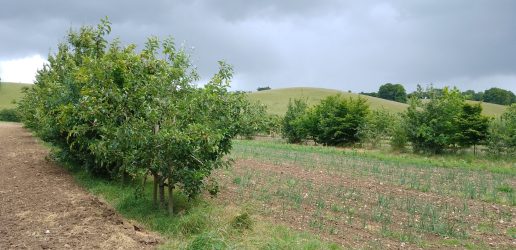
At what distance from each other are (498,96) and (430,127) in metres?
80.1

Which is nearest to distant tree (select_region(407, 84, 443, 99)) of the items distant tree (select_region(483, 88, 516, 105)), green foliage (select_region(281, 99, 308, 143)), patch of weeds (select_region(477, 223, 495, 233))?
green foliage (select_region(281, 99, 308, 143))

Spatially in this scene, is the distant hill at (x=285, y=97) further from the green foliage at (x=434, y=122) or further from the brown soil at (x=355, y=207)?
the brown soil at (x=355, y=207)

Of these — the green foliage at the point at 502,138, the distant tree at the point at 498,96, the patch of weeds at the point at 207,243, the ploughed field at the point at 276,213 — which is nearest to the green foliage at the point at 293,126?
the green foliage at the point at 502,138

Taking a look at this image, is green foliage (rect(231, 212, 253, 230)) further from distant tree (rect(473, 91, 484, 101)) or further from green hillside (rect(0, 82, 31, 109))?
distant tree (rect(473, 91, 484, 101))

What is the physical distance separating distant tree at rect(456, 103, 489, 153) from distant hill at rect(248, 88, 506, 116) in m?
45.1

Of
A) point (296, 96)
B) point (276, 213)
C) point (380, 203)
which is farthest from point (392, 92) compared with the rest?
point (276, 213)

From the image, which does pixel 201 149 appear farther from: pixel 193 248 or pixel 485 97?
pixel 485 97

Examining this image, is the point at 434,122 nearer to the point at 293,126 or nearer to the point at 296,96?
the point at 293,126

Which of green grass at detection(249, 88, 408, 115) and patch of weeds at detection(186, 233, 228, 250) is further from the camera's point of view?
green grass at detection(249, 88, 408, 115)

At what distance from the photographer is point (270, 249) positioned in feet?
20.7

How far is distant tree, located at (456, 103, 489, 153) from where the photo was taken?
95.6 feet

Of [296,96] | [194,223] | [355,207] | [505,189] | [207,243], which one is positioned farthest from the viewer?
[296,96]

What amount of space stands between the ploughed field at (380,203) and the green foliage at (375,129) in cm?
1814

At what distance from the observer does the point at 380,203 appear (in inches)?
414
